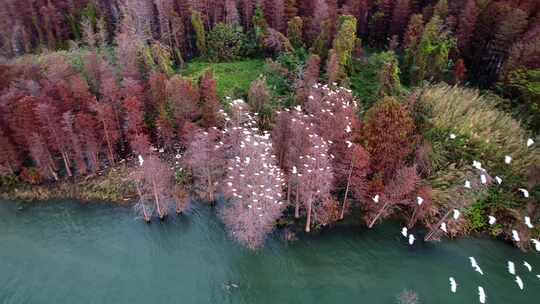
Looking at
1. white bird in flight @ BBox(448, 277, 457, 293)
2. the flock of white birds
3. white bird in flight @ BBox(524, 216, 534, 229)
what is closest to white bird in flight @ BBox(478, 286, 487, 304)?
the flock of white birds

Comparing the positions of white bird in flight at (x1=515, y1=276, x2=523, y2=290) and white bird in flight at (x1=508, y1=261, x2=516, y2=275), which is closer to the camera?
white bird in flight at (x1=515, y1=276, x2=523, y2=290)

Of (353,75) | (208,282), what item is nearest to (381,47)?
(353,75)

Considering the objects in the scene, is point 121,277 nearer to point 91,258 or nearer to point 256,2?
point 91,258

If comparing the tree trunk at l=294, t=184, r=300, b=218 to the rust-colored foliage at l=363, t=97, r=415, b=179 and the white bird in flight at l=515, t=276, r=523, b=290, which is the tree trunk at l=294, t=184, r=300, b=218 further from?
the white bird in flight at l=515, t=276, r=523, b=290

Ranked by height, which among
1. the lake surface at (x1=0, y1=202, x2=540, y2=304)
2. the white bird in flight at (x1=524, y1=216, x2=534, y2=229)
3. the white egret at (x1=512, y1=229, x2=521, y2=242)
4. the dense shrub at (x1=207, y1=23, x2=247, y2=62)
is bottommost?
the lake surface at (x1=0, y1=202, x2=540, y2=304)

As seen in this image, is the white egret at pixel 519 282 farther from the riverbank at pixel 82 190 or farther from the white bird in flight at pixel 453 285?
the riverbank at pixel 82 190

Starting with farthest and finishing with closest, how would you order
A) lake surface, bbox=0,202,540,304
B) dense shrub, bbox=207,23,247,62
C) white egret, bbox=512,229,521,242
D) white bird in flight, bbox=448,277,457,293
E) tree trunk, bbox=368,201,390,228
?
dense shrub, bbox=207,23,247,62 < tree trunk, bbox=368,201,390,228 < white egret, bbox=512,229,521,242 < white bird in flight, bbox=448,277,457,293 < lake surface, bbox=0,202,540,304

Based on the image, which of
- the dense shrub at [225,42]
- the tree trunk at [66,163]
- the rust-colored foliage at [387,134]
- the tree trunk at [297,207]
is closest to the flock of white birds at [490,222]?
the rust-colored foliage at [387,134]
